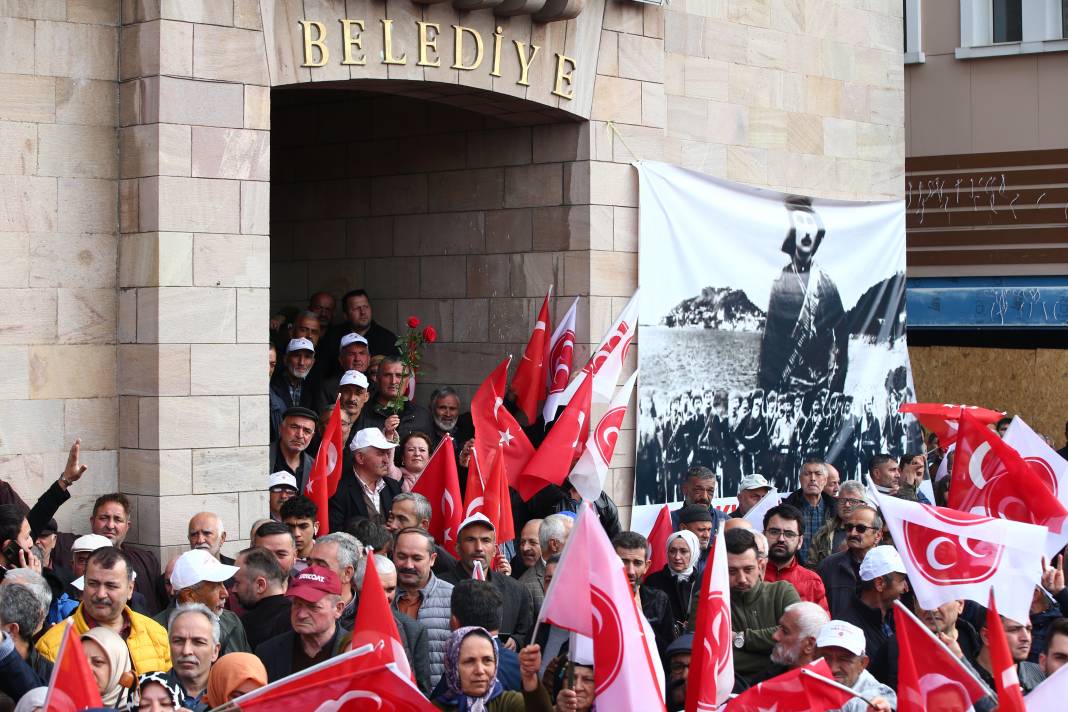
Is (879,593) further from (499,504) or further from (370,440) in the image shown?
(370,440)

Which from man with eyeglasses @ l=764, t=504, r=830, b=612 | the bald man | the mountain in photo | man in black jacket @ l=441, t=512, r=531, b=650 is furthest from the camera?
the mountain in photo

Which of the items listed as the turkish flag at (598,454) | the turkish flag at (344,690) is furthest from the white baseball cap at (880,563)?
the turkish flag at (344,690)

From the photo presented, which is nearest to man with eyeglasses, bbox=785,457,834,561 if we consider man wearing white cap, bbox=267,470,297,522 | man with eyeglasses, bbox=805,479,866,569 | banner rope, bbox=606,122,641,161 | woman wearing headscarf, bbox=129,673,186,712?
man with eyeglasses, bbox=805,479,866,569

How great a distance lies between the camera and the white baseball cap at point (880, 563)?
923cm

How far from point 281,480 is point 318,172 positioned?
4601mm

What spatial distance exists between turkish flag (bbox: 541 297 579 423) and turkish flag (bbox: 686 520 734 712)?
5685 millimetres

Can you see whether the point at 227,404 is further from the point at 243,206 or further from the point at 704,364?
the point at 704,364

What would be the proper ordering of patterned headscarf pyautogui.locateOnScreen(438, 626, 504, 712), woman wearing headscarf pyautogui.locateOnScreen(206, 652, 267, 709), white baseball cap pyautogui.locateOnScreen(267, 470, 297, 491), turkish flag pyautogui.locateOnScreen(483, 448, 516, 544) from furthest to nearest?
white baseball cap pyautogui.locateOnScreen(267, 470, 297, 491), turkish flag pyautogui.locateOnScreen(483, 448, 516, 544), patterned headscarf pyautogui.locateOnScreen(438, 626, 504, 712), woman wearing headscarf pyautogui.locateOnScreen(206, 652, 267, 709)

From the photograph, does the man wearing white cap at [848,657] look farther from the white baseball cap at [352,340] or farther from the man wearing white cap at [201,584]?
the white baseball cap at [352,340]

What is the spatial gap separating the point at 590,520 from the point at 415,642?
1399 mm

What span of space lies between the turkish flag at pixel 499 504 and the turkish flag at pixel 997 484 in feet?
9.42

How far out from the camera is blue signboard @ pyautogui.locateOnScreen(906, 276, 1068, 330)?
66.4 ft

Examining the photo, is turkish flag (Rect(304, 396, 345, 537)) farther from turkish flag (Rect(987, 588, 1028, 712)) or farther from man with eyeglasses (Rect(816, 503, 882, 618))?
turkish flag (Rect(987, 588, 1028, 712))

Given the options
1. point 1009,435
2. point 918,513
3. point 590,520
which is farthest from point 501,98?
point 590,520
